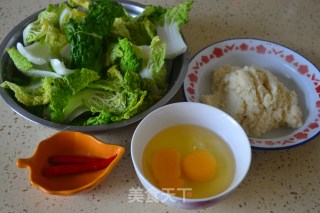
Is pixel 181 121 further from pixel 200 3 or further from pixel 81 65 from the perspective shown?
pixel 200 3

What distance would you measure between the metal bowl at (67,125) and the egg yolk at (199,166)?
180 mm

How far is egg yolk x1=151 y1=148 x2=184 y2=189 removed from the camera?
30.8 inches

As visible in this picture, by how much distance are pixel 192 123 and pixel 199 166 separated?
128 mm

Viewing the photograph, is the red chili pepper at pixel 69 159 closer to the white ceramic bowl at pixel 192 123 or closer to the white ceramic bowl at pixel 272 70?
the white ceramic bowl at pixel 192 123

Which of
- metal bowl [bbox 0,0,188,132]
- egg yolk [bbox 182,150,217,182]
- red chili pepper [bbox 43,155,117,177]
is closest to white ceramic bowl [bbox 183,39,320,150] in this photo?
metal bowl [bbox 0,0,188,132]

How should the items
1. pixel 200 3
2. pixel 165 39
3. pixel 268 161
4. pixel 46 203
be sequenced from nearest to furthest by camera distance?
pixel 46 203 < pixel 268 161 < pixel 165 39 < pixel 200 3

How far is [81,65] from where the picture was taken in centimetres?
97

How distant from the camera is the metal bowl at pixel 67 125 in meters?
0.88

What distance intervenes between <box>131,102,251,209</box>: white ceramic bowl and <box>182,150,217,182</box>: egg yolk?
0.06 meters

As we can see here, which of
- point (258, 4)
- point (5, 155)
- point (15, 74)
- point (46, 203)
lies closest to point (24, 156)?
point (5, 155)

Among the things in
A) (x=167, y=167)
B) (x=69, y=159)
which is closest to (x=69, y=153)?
(x=69, y=159)

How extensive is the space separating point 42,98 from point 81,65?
0.48 ft

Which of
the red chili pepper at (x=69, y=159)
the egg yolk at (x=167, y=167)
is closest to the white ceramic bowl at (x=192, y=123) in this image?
the egg yolk at (x=167, y=167)

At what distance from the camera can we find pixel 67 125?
0.90m
